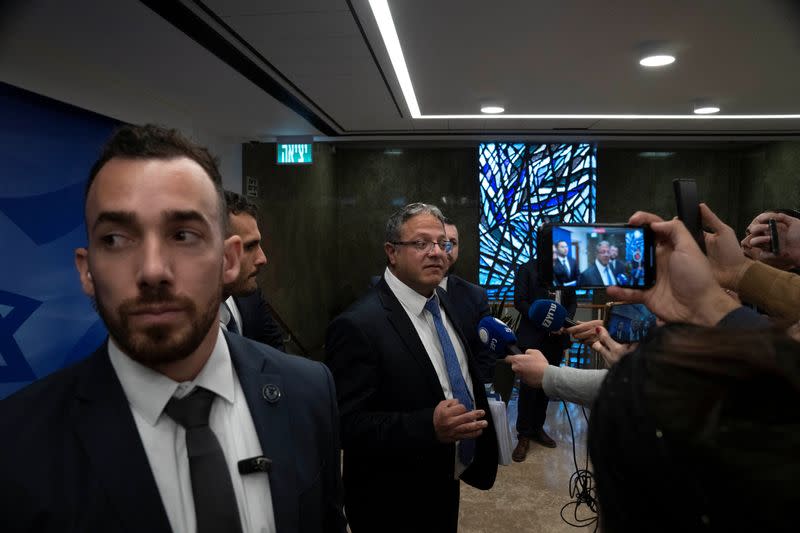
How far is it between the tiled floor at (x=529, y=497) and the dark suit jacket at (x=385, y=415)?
1.44 metres

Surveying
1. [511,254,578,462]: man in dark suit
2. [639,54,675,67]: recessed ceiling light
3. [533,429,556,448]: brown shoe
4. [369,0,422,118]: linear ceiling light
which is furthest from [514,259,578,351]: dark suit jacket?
[369,0,422,118]: linear ceiling light

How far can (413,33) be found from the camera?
3.05 meters

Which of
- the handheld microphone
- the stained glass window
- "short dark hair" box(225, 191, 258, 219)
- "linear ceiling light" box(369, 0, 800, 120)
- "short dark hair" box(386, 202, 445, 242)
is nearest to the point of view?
the handheld microphone

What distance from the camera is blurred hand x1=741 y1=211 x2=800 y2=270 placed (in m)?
1.76

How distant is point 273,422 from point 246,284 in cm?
141

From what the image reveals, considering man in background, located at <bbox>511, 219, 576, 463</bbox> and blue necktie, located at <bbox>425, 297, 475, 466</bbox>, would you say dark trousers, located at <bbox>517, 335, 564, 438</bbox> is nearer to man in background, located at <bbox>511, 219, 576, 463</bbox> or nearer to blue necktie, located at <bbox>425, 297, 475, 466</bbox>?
man in background, located at <bbox>511, 219, 576, 463</bbox>

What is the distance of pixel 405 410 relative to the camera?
5.98 ft

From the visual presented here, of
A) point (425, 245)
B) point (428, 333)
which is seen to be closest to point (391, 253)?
point (425, 245)

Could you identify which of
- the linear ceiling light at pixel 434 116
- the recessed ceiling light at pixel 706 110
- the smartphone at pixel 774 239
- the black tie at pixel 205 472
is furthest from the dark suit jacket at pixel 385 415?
the recessed ceiling light at pixel 706 110

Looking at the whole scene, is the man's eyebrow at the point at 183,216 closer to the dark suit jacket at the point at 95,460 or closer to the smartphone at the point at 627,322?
the dark suit jacket at the point at 95,460

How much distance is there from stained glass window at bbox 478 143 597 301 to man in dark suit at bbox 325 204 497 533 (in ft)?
19.3

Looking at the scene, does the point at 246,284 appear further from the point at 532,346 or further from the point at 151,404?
the point at 532,346

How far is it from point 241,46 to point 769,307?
3.21 m

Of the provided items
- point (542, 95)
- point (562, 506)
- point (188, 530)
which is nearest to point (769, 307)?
point (188, 530)
